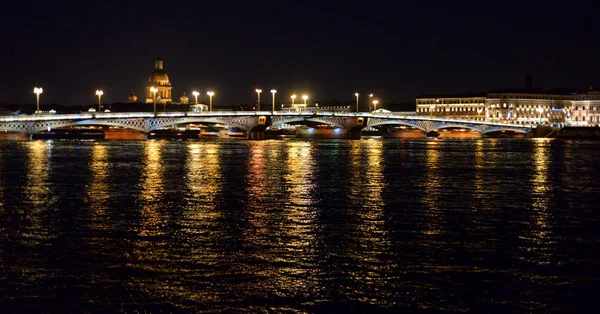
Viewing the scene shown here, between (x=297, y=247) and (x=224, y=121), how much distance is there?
81419 millimetres

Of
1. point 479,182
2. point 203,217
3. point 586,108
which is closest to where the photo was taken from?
point 203,217

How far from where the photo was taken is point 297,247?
52.5ft

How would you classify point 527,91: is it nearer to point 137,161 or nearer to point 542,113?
point 542,113

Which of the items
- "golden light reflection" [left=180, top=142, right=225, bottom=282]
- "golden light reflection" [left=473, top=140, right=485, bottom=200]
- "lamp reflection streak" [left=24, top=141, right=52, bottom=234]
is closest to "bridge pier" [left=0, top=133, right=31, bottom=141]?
"lamp reflection streak" [left=24, top=141, right=52, bottom=234]

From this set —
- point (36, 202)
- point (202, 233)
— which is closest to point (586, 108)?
point (36, 202)

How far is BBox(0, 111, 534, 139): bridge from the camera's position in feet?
279

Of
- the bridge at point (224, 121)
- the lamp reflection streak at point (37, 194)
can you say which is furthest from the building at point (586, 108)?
the lamp reflection streak at point (37, 194)

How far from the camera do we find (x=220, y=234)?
17.6m

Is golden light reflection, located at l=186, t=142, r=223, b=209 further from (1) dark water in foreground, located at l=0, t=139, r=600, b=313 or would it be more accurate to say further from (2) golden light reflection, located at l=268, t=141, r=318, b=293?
(2) golden light reflection, located at l=268, t=141, r=318, b=293

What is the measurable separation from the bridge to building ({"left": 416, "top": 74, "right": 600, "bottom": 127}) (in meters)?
33.2

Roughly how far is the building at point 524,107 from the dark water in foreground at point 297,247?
131023mm

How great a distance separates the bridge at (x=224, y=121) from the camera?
279 feet

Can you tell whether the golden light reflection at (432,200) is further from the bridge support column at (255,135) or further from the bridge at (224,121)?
the bridge support column at (255,135)

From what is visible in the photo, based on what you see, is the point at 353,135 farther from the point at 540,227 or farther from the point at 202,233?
the point at 202,233
